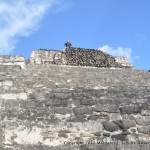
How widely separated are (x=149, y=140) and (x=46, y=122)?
6.43 feet

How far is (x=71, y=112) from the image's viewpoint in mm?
7246

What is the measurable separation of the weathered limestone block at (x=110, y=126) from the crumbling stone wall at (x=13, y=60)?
4.10 m

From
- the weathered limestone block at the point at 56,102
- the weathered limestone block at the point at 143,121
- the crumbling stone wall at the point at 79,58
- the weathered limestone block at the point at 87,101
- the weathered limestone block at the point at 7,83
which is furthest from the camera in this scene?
the crumbling stone wall at the point at 79,58

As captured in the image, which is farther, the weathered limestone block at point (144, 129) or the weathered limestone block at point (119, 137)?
the weathered limestone block at point (144, 129)

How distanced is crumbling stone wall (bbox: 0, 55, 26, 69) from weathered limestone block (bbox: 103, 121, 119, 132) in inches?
161

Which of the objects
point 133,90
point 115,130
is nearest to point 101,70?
point 133,90

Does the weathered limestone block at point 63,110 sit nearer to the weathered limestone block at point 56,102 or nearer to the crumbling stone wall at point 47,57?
the weathered limestone block at point 56,102

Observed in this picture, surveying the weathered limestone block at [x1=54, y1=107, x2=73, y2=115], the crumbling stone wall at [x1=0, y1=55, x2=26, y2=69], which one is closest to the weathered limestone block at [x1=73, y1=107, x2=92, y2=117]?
the weathered limestone block at [x1=54, y1=107, x2=73, y2=115]

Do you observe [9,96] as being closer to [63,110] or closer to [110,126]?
[63,110]

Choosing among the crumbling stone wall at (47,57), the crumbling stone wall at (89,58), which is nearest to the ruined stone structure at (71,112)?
the crumbling stone wall at (47,57)

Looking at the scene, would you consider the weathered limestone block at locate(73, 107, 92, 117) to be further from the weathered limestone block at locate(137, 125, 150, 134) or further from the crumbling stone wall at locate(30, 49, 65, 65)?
the crumbling stone wall at locate(30, 49, 65, 65)

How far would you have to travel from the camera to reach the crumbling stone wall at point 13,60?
10.4 meters

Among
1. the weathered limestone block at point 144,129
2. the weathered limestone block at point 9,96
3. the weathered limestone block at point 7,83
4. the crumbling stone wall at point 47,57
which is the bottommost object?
the weathered limestone block at point 144,129

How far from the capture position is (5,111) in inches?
281
